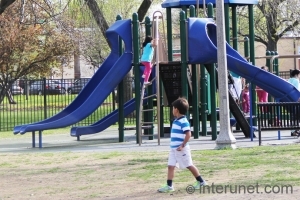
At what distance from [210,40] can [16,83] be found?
15.7 meters

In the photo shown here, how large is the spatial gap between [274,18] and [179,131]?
1074 inches

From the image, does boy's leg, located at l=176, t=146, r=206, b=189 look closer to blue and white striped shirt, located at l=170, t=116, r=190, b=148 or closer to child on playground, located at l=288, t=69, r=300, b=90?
blue and white striped shirt, located at l=170, t=116, r=190, b=148

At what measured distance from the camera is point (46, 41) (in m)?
36.6

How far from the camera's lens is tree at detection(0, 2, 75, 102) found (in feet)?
111

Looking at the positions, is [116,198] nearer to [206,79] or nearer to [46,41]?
[206,79]

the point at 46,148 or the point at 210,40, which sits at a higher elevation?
the point at 210,40

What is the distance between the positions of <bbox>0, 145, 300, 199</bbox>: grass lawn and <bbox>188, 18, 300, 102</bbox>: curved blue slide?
2.81m

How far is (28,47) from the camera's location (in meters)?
35.6

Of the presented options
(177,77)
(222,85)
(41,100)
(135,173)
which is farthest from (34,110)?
(135,173)

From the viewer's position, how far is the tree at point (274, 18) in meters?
33.9

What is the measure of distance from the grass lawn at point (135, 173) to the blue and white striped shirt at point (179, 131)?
2.19 ft

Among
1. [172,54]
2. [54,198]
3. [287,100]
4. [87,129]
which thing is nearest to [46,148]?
[87,129]

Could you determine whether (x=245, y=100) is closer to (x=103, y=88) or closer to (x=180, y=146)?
(x=103, y=88)

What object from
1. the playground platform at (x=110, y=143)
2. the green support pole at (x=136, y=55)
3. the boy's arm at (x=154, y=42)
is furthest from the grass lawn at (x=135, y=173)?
the boy's arm at (x=154, y=42)
